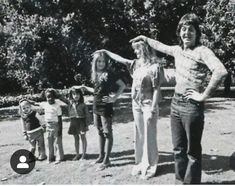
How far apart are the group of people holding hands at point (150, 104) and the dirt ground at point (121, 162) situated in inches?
9.5

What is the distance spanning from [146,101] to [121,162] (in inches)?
59.6

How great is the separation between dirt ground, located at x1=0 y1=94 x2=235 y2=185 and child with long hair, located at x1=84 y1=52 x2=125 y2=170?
1.39 ft

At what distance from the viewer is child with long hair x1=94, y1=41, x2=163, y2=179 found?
18.7 ft

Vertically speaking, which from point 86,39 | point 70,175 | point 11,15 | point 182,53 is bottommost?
point 70,175

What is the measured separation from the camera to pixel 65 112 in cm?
1399

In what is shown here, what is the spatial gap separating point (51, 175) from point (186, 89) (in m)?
2.84

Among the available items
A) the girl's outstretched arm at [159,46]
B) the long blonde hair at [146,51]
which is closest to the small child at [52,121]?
the long blonde hair at [146,51]

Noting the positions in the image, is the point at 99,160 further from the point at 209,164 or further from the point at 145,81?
the point at 209,164

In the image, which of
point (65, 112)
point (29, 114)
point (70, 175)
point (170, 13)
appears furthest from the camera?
point (170, 13)

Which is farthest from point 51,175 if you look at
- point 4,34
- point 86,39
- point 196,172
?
point 4,34

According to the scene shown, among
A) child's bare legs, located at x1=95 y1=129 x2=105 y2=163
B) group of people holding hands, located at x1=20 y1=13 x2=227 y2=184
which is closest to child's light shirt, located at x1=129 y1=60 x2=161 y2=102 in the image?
group of people holding hands, located at x1=20 y1=13 x2=227 y2=184

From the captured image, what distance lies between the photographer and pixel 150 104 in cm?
575

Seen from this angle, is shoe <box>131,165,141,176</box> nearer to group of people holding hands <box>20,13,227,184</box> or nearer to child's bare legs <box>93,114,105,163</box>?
group of people holding hands <box>20,13,227,184</box>

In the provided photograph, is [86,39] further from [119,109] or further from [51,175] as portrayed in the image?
[51,175]
